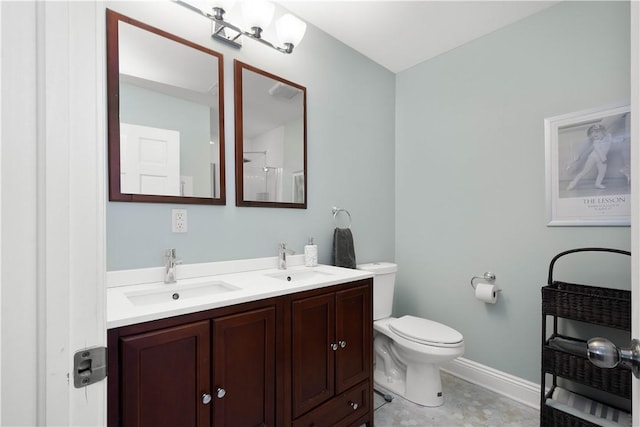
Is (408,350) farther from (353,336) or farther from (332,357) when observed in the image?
(332,357)

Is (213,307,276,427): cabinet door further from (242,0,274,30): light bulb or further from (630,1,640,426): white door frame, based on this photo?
(242,0,274,30): light bulb

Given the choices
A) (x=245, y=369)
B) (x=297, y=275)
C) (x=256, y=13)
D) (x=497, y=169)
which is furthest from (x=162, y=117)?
(x=497, y=169)

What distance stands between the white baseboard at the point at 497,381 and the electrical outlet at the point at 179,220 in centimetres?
211

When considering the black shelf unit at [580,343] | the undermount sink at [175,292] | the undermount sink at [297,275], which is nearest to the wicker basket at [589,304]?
the black shelf unit at [580,343]

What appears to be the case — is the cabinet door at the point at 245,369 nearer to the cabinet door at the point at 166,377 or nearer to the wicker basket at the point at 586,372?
the cabinet door at the point at 166,377

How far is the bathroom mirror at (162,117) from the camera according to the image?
1300 millimetres

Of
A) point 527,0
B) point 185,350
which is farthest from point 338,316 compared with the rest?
point 527,0

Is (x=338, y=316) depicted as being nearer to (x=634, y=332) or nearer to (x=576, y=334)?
(x=634, y=332)

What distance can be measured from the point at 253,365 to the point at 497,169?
1.94 metres

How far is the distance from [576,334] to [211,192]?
218 cm

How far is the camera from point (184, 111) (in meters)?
1.49

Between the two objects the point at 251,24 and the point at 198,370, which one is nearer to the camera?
the point at 198,370

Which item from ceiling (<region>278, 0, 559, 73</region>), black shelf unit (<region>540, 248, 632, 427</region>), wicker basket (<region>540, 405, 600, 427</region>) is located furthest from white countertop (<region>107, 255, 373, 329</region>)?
ceiling (<region>278, 0, 559, 73</region>)

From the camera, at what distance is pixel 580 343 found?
1.59 metres
